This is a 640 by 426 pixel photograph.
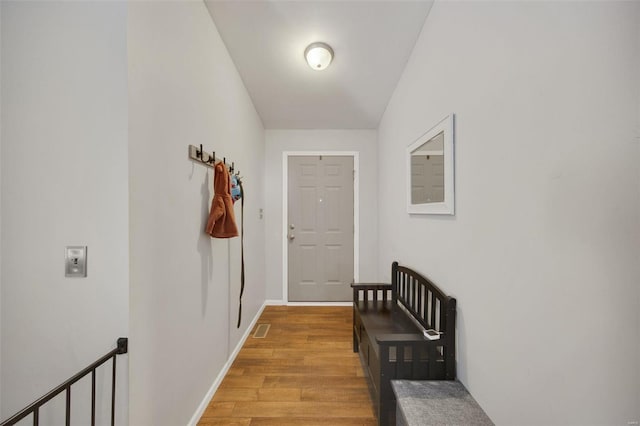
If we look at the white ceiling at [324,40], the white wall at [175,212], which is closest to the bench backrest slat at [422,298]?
the white wall at [175,212]

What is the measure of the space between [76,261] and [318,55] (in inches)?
78.5

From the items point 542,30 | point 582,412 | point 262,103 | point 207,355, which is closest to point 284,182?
point 262,103

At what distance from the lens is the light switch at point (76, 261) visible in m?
0.96

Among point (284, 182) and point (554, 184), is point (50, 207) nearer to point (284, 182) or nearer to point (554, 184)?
point (554, 184)

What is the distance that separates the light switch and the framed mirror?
1.63m

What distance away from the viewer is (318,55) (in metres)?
2.04

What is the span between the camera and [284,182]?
3.63 m

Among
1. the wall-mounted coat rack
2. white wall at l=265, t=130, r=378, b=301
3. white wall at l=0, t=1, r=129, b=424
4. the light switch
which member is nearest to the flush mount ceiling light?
the wall-mounted coat rack

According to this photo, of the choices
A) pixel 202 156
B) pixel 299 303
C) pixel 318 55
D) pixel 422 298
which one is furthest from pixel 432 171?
pixel 299 303

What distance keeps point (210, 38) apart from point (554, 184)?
2.02 m

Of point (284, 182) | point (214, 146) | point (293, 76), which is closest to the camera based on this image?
point (214, 146)

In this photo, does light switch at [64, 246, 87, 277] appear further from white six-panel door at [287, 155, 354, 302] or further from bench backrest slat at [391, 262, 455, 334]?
white six-panel door at [287, 155, 354, 302]

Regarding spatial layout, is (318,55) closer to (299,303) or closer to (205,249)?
(205,249)

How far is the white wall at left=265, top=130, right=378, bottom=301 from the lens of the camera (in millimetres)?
3633
